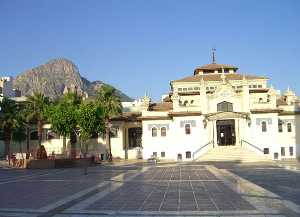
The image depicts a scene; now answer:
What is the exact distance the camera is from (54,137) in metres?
68.4

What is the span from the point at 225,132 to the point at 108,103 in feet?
55.3

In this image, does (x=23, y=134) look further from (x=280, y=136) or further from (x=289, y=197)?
(x=289, y=197)

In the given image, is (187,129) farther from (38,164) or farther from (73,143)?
(38,164)

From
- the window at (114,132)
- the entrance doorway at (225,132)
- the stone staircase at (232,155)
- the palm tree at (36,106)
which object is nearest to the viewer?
the stone staircase at (232,155)

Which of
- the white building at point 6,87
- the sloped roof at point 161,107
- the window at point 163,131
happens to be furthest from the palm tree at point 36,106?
the white building at point 6,87

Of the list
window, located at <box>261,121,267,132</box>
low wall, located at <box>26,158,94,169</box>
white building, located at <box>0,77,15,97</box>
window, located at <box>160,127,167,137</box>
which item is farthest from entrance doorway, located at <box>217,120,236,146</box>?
white building, located at <box>0,77,15,97</box>

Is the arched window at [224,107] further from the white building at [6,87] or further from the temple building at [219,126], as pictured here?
the white building at [6,87]

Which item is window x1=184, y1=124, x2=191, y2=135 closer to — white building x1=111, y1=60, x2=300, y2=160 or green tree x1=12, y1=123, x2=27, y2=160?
white building x1=111, y1=60, x2=300, y2=160

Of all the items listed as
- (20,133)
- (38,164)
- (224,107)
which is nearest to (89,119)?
(38,164)

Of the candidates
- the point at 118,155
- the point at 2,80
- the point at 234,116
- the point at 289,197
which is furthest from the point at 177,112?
the point at 2,80

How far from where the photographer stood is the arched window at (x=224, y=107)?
199ft

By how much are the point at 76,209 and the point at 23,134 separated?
164 feet

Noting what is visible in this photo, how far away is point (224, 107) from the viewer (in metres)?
60.8

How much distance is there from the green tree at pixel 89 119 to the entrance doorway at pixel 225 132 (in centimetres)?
1643
